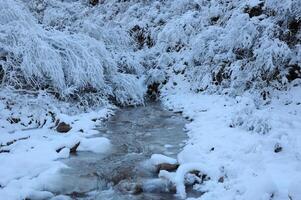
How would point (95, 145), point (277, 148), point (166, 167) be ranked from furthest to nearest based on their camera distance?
point (95, 145)
point (166, 167)
point (277, 148)

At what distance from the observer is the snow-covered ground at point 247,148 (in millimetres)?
4492

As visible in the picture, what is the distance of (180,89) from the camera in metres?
11.4

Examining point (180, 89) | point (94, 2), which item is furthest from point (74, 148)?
point (94, 2)

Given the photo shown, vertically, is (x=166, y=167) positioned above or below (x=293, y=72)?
below

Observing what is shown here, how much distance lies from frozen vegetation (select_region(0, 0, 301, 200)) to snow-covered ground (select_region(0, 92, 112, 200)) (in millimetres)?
20

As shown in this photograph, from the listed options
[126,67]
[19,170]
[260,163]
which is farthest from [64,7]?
[260,163]

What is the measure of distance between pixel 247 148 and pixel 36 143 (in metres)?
3.32

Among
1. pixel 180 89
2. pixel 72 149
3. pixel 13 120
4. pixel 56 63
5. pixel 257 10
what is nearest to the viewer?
pixel 72 149

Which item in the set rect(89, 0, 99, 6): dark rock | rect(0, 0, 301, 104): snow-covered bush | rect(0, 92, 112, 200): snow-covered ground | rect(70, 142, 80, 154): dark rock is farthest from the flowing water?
rect(89, 0, 99, 6): dark rock

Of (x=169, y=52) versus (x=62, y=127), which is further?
(x=169, y=52)

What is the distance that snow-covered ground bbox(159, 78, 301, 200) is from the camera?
14.7 ft

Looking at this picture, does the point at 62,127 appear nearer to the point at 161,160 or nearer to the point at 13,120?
the point at 13,120

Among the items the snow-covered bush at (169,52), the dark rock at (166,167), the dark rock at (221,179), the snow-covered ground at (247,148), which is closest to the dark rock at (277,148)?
the snow-covered ground at (247,148)

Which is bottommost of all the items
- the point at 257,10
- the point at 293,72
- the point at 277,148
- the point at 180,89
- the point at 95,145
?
the point at 180,89
